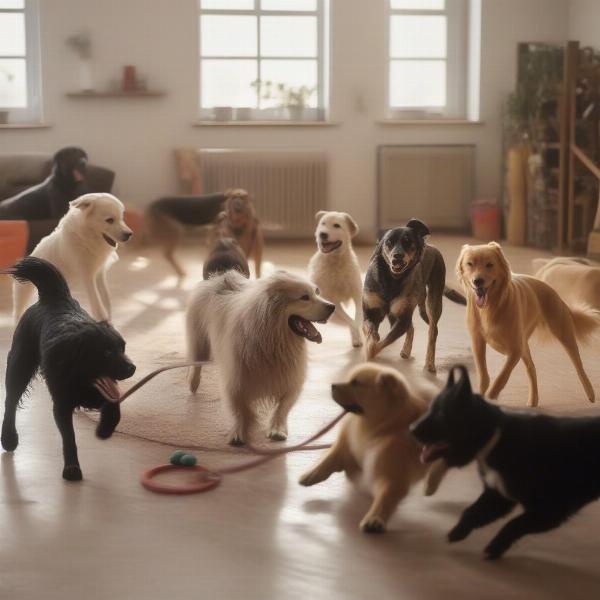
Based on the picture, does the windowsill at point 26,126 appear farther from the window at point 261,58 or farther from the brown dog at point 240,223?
the brown dog at point 240,223

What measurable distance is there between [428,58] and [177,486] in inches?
299

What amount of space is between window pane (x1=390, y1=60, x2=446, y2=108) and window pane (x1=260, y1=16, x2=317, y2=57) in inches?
33.6

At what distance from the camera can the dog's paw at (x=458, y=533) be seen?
2.46m

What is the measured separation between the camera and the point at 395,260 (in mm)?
4121

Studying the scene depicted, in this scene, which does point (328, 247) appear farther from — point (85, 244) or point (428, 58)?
point (428, 58)

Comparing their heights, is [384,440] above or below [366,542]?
above

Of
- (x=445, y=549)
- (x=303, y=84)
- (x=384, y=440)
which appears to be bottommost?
(x=445, y=549)

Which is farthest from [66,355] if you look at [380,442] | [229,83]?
[229,83]

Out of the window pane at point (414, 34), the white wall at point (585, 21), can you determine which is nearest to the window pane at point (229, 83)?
the window pane at point (414, 34)

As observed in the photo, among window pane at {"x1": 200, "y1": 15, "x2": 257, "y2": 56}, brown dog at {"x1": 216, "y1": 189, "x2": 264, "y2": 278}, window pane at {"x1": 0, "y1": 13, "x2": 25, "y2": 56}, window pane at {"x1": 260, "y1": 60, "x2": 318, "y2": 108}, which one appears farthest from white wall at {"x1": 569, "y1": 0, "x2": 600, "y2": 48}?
window pane at {"x1": 0, "y1": 13, "x2": 25, "y2": 56}

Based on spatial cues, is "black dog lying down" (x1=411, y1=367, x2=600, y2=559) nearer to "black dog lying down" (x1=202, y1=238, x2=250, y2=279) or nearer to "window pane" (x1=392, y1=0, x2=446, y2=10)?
"black dog lying down" (x1=202, y1=238, x2=250, y2=279)

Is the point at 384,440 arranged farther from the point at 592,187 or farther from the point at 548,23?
the point at 548,23

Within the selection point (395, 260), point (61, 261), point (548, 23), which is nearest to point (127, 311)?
point (61, 261)

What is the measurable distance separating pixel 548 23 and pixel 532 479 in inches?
318
